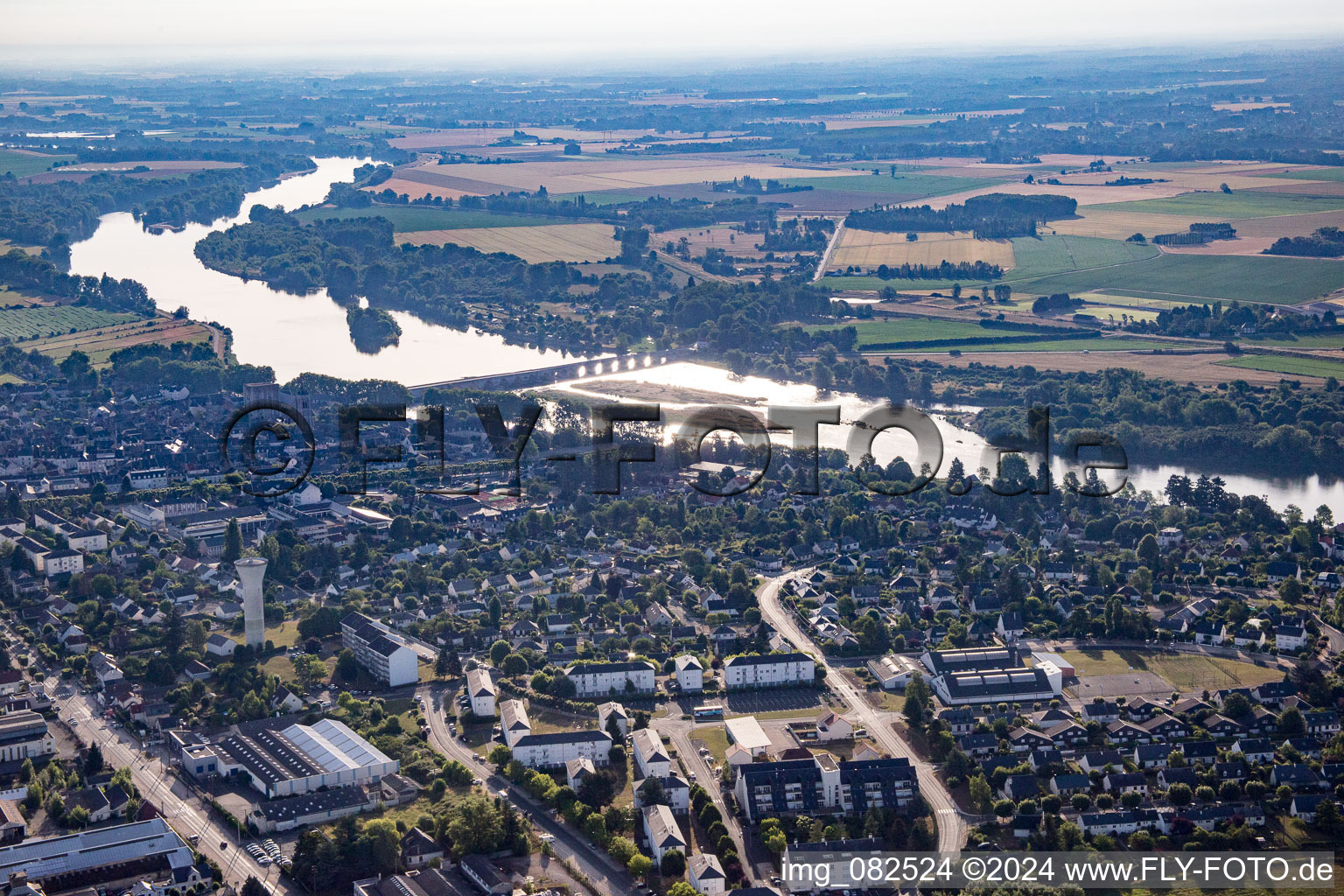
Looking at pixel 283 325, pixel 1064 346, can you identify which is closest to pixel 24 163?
pixel 283 325

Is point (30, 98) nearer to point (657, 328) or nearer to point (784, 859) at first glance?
point (657, 328)

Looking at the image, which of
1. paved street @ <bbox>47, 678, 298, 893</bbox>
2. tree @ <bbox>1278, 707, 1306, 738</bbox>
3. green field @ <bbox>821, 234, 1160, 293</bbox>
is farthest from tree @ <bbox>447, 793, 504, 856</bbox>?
green field @ <bbox>821, 234, 1160, 293</bbox>

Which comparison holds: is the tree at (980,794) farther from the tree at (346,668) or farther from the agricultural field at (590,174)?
the agricultural field at (590,174)

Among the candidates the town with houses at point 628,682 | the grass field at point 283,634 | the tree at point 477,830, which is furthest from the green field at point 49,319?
the tree at point 477,830

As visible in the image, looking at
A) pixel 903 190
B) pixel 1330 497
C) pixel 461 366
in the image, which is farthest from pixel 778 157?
pixel 1330 497

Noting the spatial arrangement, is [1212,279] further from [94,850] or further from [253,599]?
[94,850]
